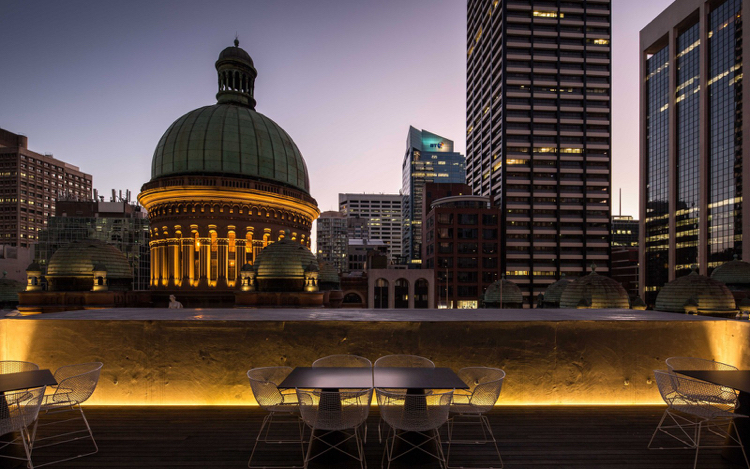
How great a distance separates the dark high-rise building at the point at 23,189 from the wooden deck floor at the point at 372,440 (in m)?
134

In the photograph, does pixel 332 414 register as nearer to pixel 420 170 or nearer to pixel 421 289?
pixel 421 289

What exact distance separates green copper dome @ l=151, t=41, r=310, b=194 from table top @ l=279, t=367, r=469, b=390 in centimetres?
3414

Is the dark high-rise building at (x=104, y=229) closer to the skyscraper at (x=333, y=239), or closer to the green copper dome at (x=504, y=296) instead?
the green copper dome at (x=504, y=296)

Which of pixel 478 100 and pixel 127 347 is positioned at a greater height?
pixel 478 100

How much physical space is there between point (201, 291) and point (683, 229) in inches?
3158

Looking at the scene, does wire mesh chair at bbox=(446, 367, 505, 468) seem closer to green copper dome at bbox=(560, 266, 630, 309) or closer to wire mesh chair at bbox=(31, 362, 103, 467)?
wire mesh chair at bbox=(31, 362, 103, 467)

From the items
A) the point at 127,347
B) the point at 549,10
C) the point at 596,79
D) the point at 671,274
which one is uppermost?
the point at 549,10

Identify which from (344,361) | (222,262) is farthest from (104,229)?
(344,361)

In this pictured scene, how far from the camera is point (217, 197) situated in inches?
1399

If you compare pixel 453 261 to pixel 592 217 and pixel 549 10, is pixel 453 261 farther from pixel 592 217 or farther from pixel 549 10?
pixel 549 10

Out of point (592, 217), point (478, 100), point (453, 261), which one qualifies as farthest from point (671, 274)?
point (478, 100)

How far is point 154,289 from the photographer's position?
35.0 m

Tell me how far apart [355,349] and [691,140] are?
87.1 m

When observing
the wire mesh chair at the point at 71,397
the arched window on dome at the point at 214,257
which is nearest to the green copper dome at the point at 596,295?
the arched window on dome at the point at 214,257
